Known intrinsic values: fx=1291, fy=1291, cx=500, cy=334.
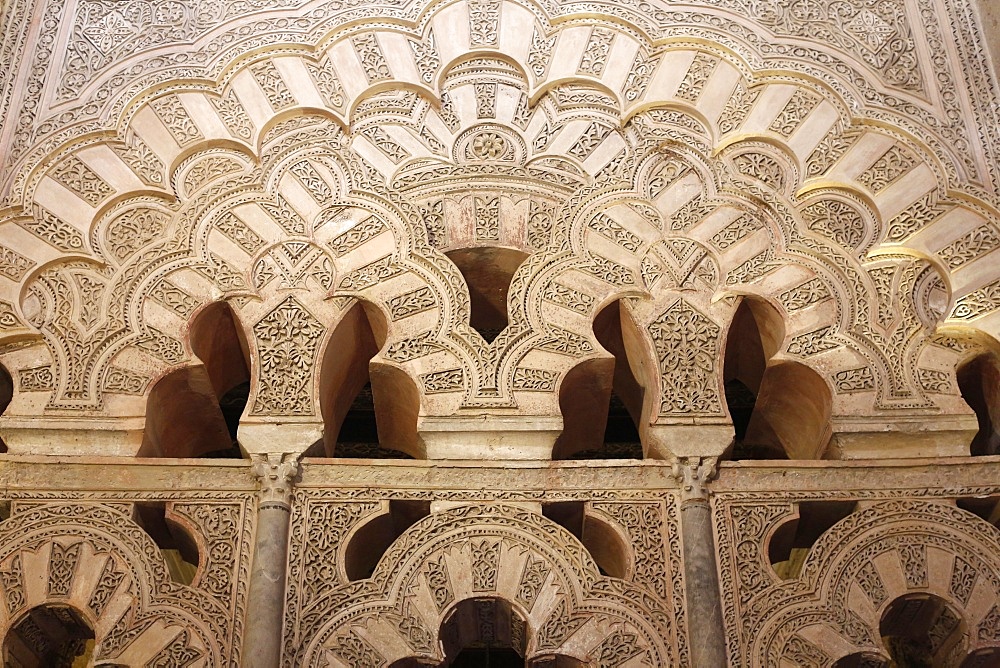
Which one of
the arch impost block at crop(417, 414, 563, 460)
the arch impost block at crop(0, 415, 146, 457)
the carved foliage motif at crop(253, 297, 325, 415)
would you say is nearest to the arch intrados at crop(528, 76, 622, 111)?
the carved foliage motif at crop(253, 297, 325, 415)

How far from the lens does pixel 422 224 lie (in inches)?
235

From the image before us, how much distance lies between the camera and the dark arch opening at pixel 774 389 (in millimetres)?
5703

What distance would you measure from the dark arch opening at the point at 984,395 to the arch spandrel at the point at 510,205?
28 centimetres

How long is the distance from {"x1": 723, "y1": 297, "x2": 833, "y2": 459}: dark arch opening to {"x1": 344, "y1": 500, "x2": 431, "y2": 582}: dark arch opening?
1.43m

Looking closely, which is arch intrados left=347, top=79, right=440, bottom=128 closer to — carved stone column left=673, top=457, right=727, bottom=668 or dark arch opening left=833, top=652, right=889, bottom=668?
carved stone column left=673, top=457, right=727, bottom=668

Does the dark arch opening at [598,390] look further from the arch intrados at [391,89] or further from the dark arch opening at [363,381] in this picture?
→ the arch intrados at [391,89]

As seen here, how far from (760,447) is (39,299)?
3.58 metres

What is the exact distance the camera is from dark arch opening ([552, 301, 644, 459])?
5.70m

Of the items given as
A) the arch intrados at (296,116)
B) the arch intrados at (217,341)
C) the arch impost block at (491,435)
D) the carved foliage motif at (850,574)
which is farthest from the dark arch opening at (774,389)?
the arch intrados at (217,341)

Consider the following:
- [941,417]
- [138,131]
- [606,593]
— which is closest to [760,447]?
[941,417]

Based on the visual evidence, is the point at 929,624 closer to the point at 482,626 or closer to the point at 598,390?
the point at 598,390

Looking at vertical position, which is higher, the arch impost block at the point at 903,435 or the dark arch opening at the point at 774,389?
the dark arch opening at the point at 774,389

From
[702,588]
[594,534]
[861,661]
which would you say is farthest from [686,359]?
[861,661]

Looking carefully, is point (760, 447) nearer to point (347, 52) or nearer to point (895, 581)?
point (895, 581)
